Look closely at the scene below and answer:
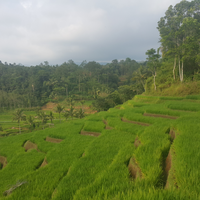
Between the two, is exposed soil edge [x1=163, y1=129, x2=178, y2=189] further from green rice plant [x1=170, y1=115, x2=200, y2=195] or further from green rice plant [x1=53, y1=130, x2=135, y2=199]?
green rice plant [x1=53, y1=130, x2=135, y2=199]

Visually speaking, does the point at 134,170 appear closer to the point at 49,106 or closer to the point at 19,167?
the point at 19,167

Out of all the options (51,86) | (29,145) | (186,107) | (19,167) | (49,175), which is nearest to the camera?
(49,175)

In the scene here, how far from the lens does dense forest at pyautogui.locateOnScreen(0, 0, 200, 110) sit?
15.8m

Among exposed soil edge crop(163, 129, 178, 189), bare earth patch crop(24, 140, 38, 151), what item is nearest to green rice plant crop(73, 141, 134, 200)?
exposed soil edge crop(163, 129, 178, 189)

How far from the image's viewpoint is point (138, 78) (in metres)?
28.9

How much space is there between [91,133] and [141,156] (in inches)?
174

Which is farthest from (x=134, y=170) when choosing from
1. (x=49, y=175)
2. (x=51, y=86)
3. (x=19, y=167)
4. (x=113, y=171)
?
(x=51, y=86)

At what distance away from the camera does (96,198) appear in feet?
6.20

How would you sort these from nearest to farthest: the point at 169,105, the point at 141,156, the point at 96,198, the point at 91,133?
1. the point at 96,198
2. the point at 141,156
3. the point at 91,133
4. the point at 169,105

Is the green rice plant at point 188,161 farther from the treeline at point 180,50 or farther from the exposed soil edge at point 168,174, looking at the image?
the treeline at point 180,50

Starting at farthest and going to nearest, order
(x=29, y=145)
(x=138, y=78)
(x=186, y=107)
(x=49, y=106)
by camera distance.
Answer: (x=49, y=106) < (x=138, y=78) < (x=186, y=107) < (x=29, y=145)

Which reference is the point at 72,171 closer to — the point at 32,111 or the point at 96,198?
the point at 96,198

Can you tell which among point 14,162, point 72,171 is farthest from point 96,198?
point 14,162

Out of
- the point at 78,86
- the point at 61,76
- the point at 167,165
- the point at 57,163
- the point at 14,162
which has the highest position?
the point at 61,76
